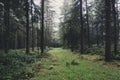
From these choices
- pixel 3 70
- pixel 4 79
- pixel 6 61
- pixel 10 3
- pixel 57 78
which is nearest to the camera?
pixel 4 79

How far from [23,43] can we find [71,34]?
30374mm

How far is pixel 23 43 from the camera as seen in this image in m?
69.5

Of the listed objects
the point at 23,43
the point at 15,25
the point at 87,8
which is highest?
the point at 87,8

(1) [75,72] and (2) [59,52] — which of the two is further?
(2) [59,52]

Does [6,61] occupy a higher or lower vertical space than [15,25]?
lower

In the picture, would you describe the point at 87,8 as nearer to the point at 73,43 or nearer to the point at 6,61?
the point at 73,43

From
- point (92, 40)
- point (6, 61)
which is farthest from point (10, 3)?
point (92, 40)

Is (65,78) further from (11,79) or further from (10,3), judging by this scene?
(10,3)

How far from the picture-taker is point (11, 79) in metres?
10.6

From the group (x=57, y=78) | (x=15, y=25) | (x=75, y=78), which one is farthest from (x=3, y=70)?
(x=15, y=25)

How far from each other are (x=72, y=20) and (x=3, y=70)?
95.9 ft

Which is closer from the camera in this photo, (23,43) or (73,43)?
(73,43)

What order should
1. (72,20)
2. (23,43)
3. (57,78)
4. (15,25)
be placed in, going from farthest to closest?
(23,43) < (72,20) < (15,25) < (57,78)

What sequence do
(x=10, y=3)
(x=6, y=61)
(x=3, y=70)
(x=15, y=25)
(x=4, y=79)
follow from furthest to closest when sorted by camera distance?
(x=15, y=25), (x=10, y=3), (x=6, y=61), (x=3, y=70), (x=4, y=79)
